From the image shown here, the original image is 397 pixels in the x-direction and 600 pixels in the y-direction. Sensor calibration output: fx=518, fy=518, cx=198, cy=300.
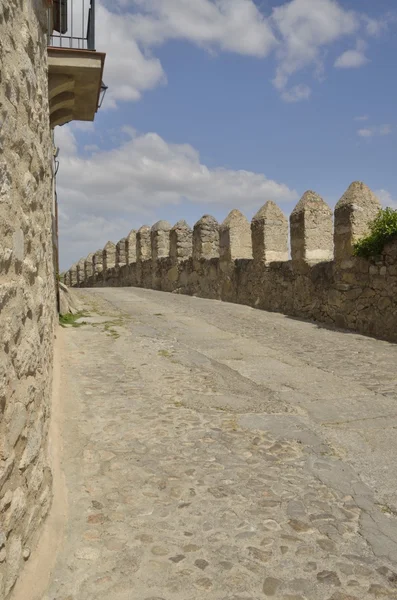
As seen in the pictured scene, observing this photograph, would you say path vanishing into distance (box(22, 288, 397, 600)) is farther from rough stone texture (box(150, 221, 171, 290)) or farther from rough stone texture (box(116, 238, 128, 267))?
rough stone texture (box(116, 238, 128, 267))

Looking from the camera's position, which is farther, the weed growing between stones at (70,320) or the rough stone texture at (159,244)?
the rough stone texture at (159,244)

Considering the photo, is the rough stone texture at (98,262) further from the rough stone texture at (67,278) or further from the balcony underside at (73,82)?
the balcony underside at (73,82)

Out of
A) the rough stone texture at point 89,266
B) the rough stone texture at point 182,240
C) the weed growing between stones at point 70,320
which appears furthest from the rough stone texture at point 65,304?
the rough stone texture at point 89,266

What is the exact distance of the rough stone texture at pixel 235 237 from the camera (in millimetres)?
13305

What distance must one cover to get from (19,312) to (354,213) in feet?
26.1

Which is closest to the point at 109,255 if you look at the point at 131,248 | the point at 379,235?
the point at 131,248

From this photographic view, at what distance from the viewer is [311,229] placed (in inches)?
410

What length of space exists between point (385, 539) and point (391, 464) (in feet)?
3.38

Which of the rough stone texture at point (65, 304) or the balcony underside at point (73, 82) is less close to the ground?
the balcony underside at point (73, 82)

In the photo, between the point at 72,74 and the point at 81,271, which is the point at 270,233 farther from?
the point at 81,271

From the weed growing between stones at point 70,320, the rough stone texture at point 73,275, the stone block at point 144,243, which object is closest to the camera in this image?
the weed growing between stones at point 70,320

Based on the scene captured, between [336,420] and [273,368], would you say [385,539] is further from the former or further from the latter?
[273,368]

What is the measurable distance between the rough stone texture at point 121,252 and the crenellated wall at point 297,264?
426 cm

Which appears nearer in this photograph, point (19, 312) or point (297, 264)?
point (19, 312)
